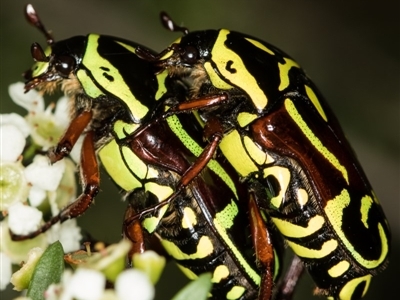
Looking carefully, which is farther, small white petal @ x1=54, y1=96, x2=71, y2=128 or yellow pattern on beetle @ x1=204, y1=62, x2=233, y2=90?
small white petal @ x1=54, y1=96, x2=71, y2=128

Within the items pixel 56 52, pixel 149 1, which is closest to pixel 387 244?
pixel 56 52

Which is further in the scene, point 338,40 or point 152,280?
point 338,40

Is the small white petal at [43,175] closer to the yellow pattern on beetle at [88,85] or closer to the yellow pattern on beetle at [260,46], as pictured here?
the yellow pattern on beetle at [88,85]

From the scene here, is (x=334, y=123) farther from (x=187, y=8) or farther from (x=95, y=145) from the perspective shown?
(x=187, y=8)

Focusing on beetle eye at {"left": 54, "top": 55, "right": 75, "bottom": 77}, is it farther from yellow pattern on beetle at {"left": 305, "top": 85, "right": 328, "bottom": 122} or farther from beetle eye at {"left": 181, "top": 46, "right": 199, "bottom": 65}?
yellow pattern on beetle at {"left": 305, "top": 85, "right": 328, "bottom": 122}

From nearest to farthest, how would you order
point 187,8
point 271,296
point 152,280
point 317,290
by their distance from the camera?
point 152,280 < point 271,296 < point 317,290 < point 187,8

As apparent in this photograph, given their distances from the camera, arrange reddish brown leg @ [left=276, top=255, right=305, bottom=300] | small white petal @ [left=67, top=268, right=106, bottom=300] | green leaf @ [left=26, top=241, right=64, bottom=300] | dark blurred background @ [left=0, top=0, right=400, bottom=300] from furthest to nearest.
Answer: dark blurred background @ [left=0, top=0, right=400, bottom=300] → reddish brown leg @ [left=276, top=255, right=305, bottom=300] → green leaf @ [left=26, top=241, right=64, bottom=300] → small white petal @ [left=67, top=268, right=106, bottom=300]

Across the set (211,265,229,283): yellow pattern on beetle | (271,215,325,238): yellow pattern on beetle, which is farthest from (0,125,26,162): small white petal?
(271,215,325,238): yellow pattern on beetle

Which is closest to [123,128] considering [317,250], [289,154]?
[289,154]
